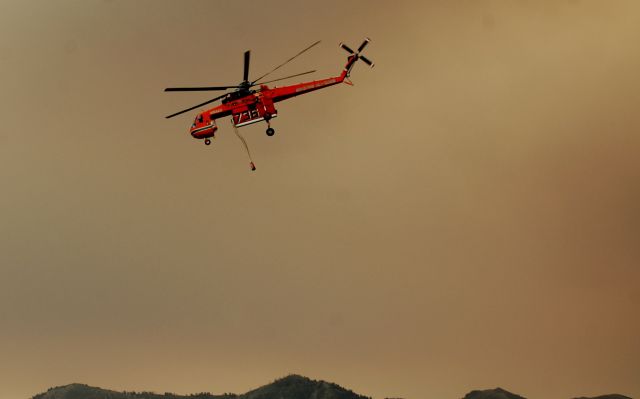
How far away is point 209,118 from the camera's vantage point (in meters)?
110

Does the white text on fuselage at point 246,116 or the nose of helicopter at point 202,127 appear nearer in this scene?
the white text on fuselage at point 246,116

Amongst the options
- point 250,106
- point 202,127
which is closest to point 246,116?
point 250,106

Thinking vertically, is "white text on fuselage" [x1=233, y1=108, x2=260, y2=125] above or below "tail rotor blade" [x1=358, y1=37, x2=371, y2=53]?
below

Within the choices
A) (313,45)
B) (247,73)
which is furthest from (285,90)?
(313,45)

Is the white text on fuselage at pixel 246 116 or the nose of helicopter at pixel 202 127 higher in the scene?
the nose of helicopter at pixel 202 127

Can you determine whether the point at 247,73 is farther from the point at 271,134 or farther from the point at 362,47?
the point at 362,47

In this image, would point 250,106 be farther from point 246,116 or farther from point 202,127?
point 202,127

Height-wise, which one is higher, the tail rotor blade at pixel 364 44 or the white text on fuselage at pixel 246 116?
the tail rotor blade at pixel 364 44

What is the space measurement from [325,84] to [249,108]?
1183 centimetres

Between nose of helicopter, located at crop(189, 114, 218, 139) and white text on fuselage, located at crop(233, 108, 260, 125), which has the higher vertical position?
nose of helicopter, located at crop(189, 114, 218, 139)

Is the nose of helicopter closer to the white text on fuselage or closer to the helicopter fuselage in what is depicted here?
the helicopter fuselage

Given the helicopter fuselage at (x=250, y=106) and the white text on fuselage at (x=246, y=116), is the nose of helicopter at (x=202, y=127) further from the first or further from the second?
the white text on fuselage at (x=246, y=116)

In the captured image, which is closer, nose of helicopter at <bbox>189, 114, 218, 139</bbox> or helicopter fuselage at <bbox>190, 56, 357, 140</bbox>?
helicopter fuselage at <bbox>190, 56, 357, 140</bbox>

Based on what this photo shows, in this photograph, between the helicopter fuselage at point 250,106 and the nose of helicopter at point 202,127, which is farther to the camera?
the nose of helicopter at point 202,127
